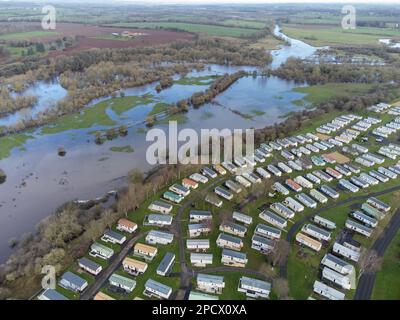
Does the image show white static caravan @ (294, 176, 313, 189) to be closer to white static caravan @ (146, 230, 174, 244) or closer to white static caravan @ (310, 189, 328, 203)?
white static caravan @ (310, 189, 328, 203)

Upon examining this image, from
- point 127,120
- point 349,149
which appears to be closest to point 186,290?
point 349,149

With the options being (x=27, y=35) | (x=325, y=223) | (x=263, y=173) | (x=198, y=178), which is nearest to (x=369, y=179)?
(x=325, y=223)

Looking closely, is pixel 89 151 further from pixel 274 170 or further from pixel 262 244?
pixel 262 244

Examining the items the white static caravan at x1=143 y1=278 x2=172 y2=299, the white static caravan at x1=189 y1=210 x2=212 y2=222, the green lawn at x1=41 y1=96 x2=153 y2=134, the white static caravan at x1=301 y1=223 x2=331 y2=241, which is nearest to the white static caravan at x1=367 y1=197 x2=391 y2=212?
the white static caravan at x1=301 y1=223 x2=331 y2=241

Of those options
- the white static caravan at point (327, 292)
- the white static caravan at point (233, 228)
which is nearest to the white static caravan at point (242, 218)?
the white static caravan at point (233, 228)
